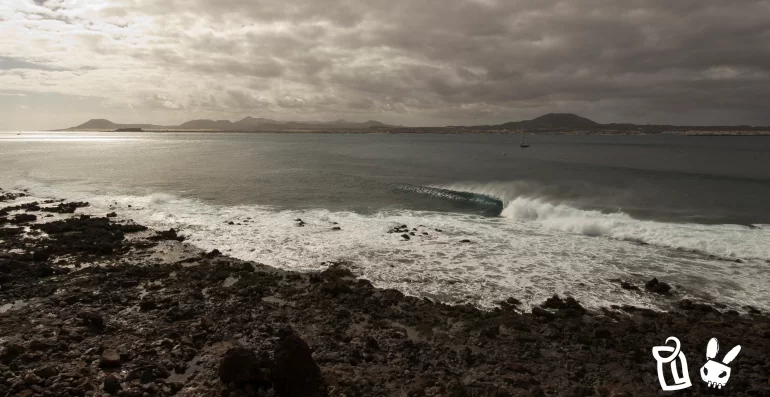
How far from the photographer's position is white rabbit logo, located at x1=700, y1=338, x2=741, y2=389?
30.0ft

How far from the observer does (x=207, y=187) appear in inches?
1537

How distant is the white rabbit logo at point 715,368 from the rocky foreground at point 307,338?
0.16m

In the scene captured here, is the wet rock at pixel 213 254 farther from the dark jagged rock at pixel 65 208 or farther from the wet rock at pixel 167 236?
the dark jagged rock at pixel 65 208

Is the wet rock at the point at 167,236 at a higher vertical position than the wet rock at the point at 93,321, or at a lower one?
higher

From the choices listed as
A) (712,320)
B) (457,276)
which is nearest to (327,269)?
(457,276)

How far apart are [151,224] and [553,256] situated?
888 inches

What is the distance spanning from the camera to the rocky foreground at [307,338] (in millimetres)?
8531

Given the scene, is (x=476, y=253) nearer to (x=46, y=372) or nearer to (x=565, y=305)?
(x=565, y=305)

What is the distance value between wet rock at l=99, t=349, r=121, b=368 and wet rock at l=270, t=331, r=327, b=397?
3929mm

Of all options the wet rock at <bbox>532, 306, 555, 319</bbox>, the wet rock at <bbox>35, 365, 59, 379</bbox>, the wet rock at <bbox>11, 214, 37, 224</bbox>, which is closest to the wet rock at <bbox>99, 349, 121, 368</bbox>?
the wet rock at <bbox>35, 365, 59, 379</bbox>

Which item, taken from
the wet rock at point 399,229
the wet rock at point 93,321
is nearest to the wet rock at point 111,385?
the wet rock at point 93,321

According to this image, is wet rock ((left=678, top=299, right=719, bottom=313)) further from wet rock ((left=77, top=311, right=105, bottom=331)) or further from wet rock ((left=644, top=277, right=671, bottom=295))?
wet rock ((left=77, top=311, right=105, bottom=331))

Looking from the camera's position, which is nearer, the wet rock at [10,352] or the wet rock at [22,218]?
Answer: the wet rock at [10,352]

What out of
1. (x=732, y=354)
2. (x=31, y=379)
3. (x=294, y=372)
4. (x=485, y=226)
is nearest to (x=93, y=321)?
(x=31, y=379)
